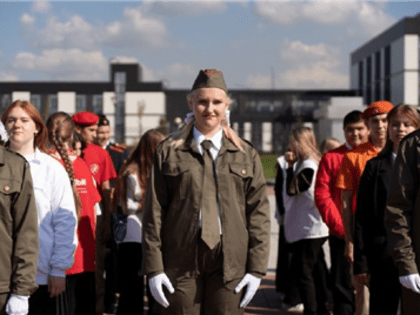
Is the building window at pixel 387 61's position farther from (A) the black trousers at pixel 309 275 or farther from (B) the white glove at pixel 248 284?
(B) the white glove at pixel 248 284

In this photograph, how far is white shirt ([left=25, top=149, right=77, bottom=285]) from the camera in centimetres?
375

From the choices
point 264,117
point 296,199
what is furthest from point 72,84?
point 296,199

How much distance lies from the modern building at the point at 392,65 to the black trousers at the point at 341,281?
186 ft

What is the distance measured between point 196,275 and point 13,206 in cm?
97

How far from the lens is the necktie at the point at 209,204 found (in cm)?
345

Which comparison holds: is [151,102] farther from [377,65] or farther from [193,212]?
[193,212]

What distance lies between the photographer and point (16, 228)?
328cm

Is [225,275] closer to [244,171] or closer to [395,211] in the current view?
[244,171]

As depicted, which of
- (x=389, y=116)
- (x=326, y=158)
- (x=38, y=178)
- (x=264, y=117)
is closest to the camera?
(x=38, y=178)

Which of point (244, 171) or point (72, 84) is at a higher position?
point (72, 84)

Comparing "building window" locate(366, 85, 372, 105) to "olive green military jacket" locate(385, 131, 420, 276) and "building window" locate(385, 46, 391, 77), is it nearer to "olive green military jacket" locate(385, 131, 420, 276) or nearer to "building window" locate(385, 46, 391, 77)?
"building window" locate(385, 46, 391, 77)

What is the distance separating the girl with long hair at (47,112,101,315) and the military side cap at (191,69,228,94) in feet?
4.10

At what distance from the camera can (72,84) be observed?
7556 centimetres

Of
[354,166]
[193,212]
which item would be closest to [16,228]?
[193,212]
